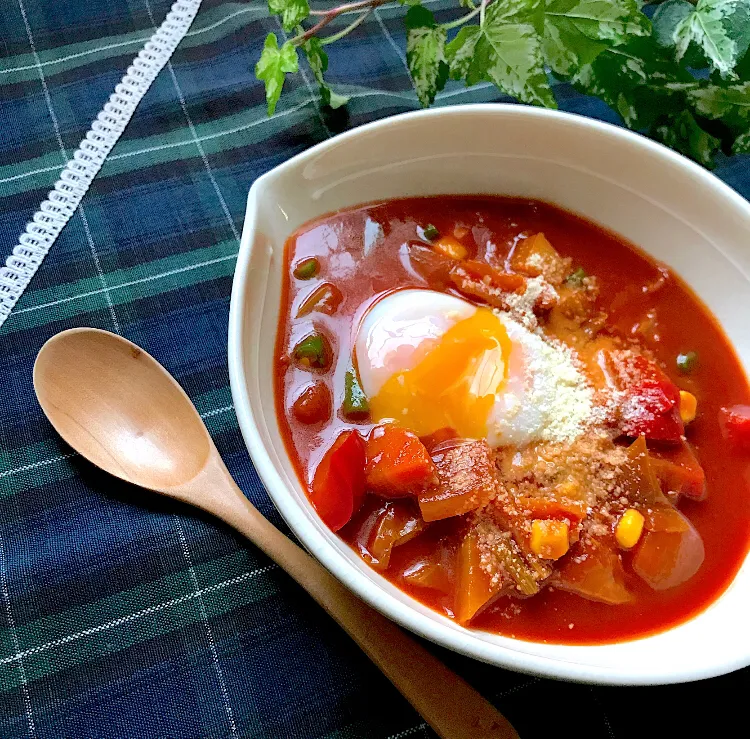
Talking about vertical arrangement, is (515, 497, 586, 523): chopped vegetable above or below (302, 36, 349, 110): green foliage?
below

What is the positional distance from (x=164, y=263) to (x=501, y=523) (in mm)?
1156

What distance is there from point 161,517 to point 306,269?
2.30ft

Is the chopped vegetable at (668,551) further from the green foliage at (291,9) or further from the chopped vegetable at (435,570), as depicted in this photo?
the green foliage at (291,9)

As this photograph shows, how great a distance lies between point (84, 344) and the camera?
1.78m

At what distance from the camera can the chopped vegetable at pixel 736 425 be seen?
1.71 m

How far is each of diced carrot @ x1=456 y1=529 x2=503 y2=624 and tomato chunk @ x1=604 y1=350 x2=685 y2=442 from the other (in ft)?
1.60

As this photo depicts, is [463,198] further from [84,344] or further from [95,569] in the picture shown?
[95,569]

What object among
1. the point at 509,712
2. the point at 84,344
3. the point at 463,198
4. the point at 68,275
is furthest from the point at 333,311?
the point at 509,712

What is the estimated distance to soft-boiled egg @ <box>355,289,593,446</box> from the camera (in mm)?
1711

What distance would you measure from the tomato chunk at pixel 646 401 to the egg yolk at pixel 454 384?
0.96 ft

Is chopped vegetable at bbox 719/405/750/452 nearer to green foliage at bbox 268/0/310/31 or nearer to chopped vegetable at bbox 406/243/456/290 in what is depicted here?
chopped vegetable at bbox 406/243/456/290

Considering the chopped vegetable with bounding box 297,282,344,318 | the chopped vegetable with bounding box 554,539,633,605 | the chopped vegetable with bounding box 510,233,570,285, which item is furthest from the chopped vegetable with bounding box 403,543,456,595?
the chopped vegetable with bounding box 510,233,570,285

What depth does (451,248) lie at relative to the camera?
6.18ft

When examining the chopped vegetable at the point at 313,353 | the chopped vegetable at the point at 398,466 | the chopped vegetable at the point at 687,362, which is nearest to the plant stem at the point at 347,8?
the chopped vegetable at the point at 313,353
